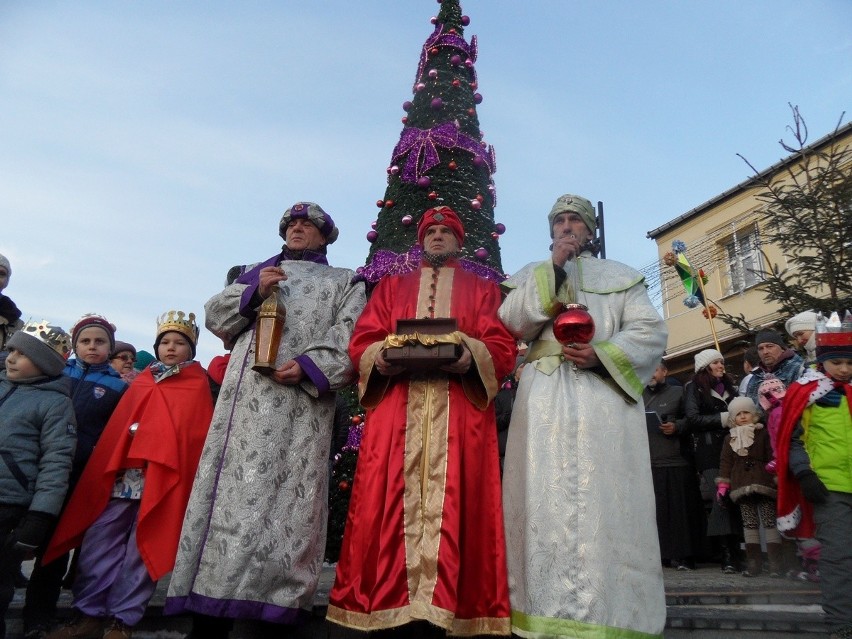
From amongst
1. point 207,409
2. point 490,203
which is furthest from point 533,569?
point 490,203

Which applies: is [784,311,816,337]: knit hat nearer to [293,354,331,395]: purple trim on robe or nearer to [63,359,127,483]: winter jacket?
[293,354,331,395]: purple trim on robe

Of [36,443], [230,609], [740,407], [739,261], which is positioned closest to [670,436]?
[740,407]

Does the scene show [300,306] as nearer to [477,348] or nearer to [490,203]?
[477,348]

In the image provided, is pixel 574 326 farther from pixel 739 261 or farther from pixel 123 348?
pixel 739 261

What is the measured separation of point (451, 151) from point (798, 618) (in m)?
5.10

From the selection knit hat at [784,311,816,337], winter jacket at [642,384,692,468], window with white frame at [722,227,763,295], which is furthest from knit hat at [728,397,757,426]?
window with white frame at [722,227,763,295]

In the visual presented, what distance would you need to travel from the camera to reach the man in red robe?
3232 millimetres

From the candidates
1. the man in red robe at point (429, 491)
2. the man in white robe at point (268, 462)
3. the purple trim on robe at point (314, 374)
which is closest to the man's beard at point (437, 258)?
the man in red robe at point (429, 491)

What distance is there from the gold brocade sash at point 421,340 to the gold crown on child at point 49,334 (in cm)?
208

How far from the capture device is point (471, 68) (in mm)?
8102

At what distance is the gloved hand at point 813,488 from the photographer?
4.05m

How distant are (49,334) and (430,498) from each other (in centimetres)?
245

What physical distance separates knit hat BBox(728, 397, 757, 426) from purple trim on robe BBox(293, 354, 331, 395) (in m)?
4.10

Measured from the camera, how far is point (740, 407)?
20.3 ft
